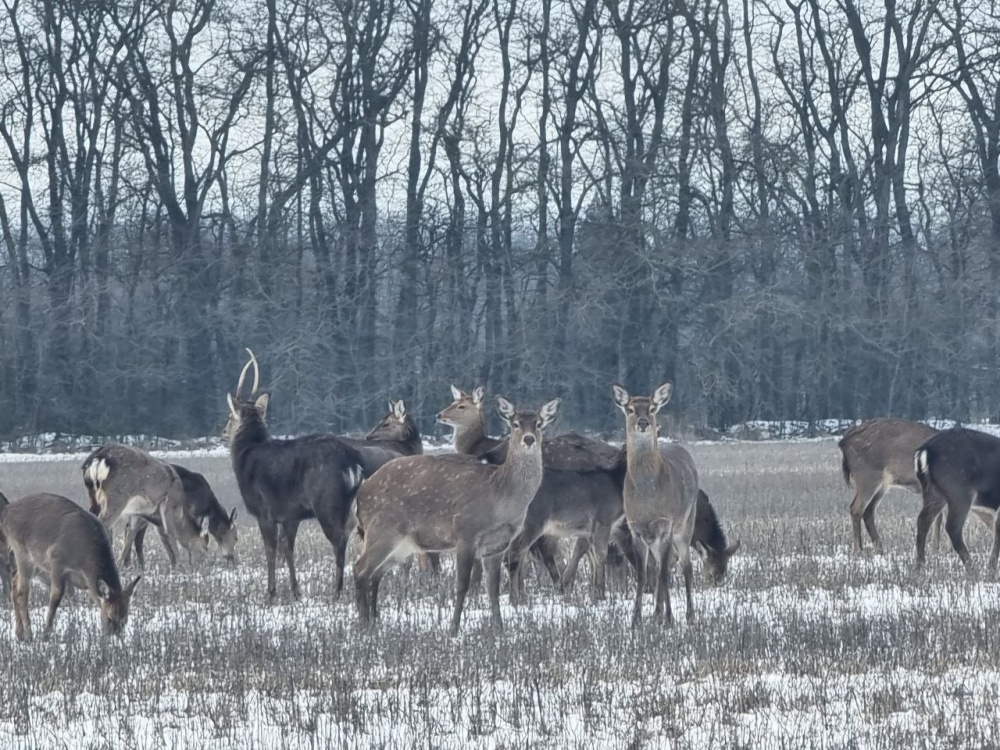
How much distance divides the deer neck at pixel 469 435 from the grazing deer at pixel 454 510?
394 centimetres

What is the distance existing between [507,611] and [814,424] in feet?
84.5

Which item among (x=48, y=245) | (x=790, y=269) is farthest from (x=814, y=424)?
(x=48, y=245)

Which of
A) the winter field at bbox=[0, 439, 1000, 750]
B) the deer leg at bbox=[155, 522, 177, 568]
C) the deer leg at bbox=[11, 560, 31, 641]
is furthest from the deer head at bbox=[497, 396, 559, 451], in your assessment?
the deer leg at bbox=[155, 522, 177, 568]

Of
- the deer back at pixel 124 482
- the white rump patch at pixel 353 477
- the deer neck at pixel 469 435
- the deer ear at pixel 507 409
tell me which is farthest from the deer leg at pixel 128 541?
the deer ear at pixel 507 409

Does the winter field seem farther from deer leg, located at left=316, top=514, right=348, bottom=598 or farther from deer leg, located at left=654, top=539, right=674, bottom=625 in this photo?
deer leg, located at left=316, top=514, right=348, bottom=598

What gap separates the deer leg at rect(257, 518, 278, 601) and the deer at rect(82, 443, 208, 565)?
2066mm

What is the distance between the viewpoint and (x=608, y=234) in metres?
35.8

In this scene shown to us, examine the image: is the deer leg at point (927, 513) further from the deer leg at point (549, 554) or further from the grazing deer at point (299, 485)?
the grazing deer at point (299, 485)

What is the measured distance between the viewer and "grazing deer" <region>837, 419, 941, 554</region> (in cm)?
1481

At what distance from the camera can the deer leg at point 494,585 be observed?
964 cm

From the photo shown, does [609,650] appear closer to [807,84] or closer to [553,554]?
[553,554]

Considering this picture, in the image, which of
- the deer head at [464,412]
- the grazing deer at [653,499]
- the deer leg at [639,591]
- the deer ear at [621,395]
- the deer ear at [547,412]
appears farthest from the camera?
the deer head at [464,412]

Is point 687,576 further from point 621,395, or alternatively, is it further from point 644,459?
point 621,395

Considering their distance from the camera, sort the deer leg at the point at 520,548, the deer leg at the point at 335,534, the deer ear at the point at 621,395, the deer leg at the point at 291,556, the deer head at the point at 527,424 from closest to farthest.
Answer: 1. the deer head at the point at 527,424
2. the deer ear at the point at 621,395
3. the deer leg at the point at 520,548
4. the deer leg at the point at 291,556
5. the deer leg at the point at 335,534
